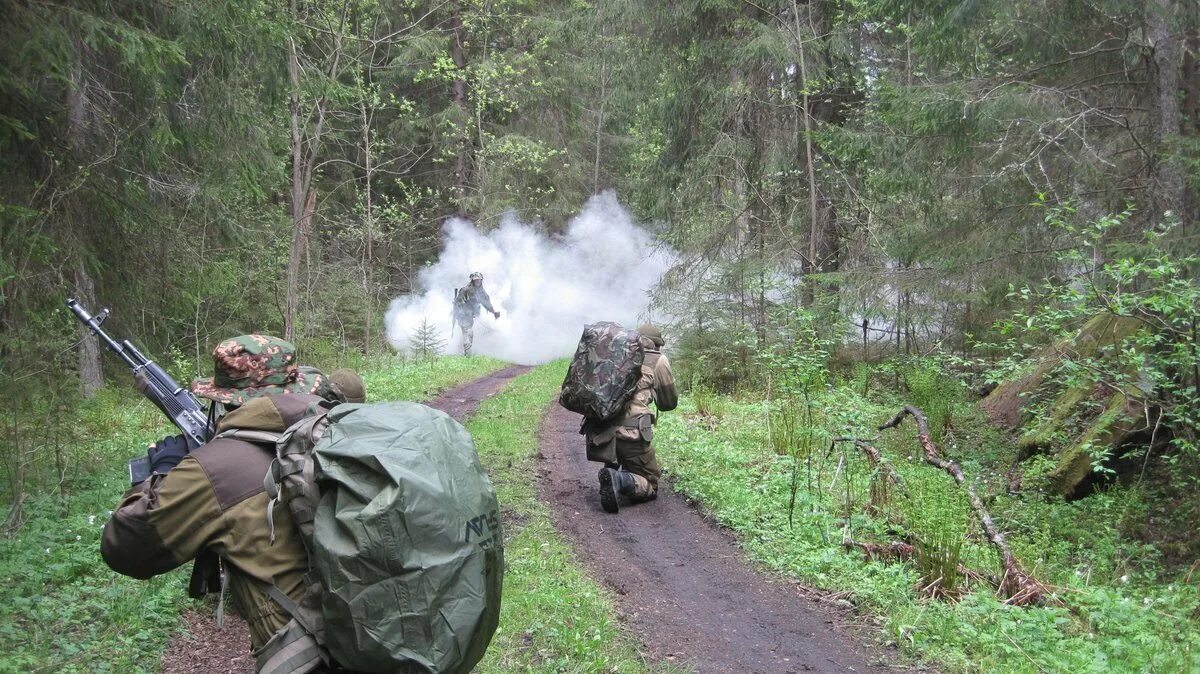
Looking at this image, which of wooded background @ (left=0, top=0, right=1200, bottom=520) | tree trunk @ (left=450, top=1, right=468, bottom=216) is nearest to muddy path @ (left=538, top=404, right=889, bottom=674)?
wooded background @ (left=0, top=0, right=1200, bottom=520)

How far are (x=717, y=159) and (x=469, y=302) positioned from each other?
34.8 ft

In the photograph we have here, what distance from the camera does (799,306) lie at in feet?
39.5

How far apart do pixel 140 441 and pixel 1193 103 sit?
13918mm

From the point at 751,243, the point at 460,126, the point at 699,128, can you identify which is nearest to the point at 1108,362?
the point at 751,243

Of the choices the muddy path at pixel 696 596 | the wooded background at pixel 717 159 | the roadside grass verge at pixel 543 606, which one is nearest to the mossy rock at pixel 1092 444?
the wooded background at pixel 717 159


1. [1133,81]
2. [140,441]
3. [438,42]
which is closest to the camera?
[140,441]

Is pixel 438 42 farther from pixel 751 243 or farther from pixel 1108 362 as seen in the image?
pixel 1108 362

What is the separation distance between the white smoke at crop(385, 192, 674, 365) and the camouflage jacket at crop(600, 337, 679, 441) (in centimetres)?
1763

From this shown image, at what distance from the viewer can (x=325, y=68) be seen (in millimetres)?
16547

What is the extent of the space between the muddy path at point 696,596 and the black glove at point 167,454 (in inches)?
127

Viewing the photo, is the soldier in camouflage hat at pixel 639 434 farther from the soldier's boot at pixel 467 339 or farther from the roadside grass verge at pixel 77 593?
the soldier's boot at pixel 467 339

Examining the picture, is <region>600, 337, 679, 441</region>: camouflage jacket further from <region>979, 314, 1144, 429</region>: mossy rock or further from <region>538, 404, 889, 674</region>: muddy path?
<region>979, 314, 1144, 429</region>: mossy rock

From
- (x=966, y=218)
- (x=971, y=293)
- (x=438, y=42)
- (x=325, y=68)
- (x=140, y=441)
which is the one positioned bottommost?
(x=140, y=441)

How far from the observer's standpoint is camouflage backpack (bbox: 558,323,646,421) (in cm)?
834
